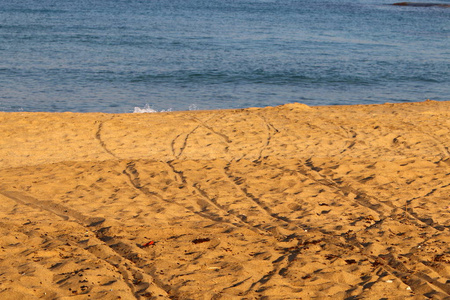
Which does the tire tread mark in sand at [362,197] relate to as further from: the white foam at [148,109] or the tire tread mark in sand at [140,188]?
the white foam at [148,109]

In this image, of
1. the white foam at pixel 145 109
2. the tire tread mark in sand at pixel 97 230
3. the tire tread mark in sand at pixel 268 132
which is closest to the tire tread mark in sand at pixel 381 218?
the tire tread mark in sand at pixel 268 132

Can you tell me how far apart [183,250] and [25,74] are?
650 inches

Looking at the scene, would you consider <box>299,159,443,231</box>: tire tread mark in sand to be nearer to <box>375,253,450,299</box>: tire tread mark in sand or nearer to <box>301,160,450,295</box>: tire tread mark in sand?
<box>301,160,450,295</box>: tire tread mark in sand

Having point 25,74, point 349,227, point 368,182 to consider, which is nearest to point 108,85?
point 25,74

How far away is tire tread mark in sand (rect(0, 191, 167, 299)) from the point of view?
4565 millimetres

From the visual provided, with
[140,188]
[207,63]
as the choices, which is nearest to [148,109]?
[207,63]

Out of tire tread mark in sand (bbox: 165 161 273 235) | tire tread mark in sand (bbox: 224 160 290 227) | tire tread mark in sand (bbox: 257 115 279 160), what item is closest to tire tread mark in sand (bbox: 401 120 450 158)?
tire tread mark in sand (bbox: 257 115 279 160)

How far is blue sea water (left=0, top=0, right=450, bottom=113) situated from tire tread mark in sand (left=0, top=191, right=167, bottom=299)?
30.3 feet

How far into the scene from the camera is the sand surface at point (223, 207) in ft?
15.2

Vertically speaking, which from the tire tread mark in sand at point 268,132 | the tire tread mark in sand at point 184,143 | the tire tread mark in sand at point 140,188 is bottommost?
the tire tread mark in sand at point 184,143

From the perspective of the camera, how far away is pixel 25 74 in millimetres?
19641

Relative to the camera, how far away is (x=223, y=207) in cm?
671

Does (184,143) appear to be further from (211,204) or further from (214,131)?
(211,204)

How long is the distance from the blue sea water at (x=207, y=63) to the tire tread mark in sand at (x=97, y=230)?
9223 millimetres
